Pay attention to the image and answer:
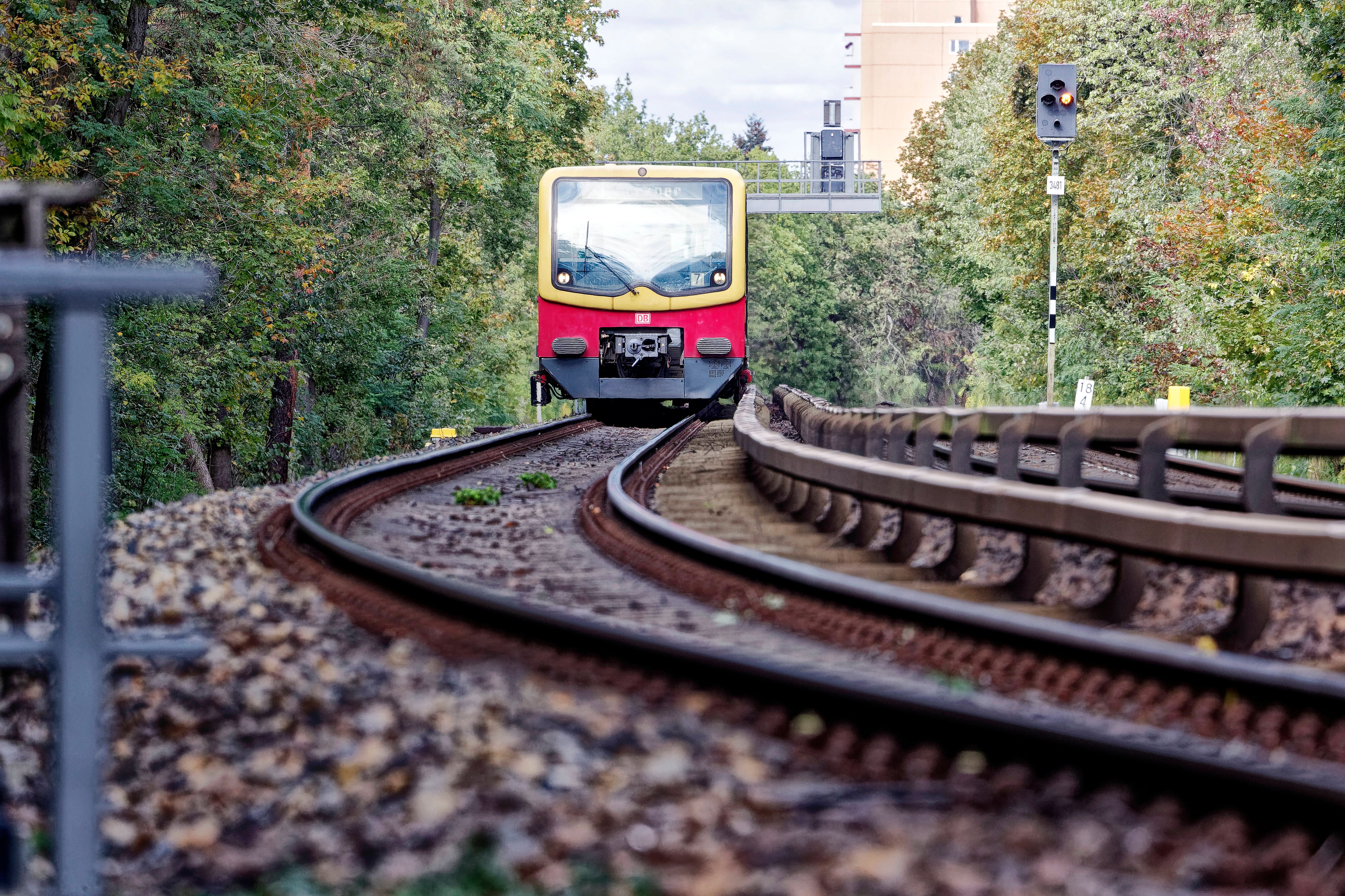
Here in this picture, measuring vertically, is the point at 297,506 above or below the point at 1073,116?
below

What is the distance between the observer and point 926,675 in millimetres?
4414

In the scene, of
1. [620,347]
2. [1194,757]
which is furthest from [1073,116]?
[1194,757]

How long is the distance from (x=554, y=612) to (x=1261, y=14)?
17.0 metres

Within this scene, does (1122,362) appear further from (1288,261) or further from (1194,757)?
(1194,757)

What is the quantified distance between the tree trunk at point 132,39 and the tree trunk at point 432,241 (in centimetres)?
1734

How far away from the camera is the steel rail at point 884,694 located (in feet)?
10.2

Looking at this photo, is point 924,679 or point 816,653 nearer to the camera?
point 924,679

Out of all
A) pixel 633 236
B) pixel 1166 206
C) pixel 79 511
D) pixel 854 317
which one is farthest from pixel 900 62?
pixel 79 511

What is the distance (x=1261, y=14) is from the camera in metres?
18.7

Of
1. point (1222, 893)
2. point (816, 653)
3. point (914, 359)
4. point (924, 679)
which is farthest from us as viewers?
point (914, 359)

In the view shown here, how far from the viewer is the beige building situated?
127625mm

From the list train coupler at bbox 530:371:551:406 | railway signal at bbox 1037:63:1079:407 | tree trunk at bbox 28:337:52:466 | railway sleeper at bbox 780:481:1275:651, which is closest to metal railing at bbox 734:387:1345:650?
railway sleeper at bbox 780:481:1275:651

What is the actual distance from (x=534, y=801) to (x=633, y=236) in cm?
1742

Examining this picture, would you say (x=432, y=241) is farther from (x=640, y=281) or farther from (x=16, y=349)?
(x=16, y=349)
